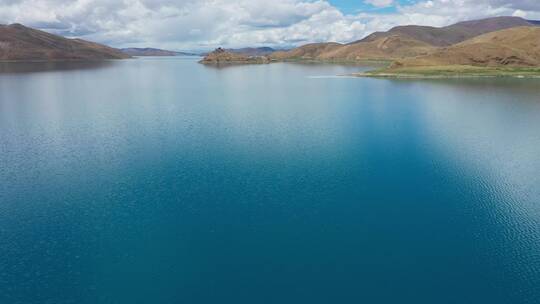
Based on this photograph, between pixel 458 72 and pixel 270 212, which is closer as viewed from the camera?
pixel 270 212

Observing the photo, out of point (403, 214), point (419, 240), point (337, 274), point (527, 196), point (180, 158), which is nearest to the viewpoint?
point (337, 274)

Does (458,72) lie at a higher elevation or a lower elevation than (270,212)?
higher

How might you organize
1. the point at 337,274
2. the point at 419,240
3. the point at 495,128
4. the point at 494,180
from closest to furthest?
the point at 337,274 < the point at 419,240 < the point at 494,180 < the point at 495,128

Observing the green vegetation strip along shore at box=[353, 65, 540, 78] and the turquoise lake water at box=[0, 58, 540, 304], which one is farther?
the green vegetation strip along shore at box=[353, 65, 540, 78]

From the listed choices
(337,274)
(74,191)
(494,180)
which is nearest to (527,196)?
(494,180)

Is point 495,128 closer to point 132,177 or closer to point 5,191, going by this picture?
point 132,177

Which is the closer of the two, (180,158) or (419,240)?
(419,240)

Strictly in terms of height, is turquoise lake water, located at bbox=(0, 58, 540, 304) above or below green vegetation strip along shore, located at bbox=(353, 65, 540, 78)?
below

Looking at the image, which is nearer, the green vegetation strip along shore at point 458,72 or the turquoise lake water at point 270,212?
the turquoise lake water at point 270,212
